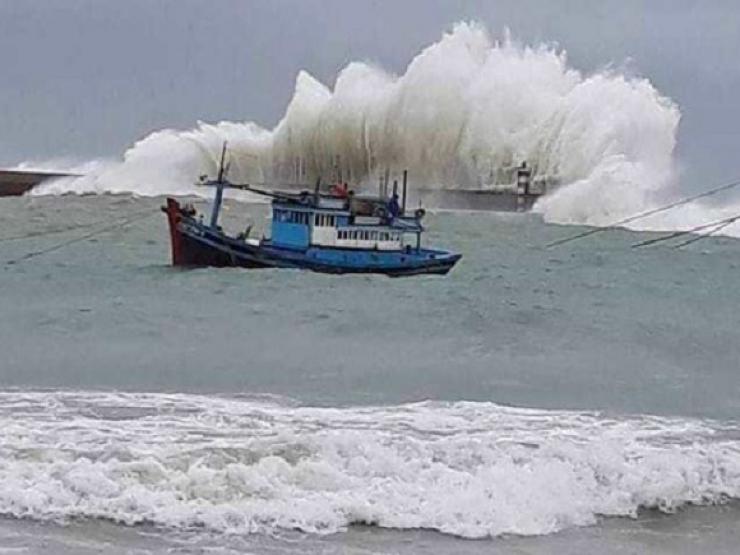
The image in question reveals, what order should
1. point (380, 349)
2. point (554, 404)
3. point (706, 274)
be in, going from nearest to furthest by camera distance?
point (554, 404), point (380, 349), point (706, 274)

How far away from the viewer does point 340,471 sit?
10.7 meters

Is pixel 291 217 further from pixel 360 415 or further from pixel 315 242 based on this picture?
→ pixel 360 415

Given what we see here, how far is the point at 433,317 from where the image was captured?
1056 inches

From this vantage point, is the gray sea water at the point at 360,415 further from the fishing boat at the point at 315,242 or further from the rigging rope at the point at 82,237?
the rigging rope at the point at 82,237

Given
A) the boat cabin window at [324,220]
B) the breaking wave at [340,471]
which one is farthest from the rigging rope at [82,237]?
the breaking wave at [340,471]

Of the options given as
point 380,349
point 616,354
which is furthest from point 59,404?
point 616,354

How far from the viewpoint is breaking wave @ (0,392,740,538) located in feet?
31.7

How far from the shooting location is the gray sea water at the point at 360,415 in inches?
377

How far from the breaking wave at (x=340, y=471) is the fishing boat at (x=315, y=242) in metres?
22.6

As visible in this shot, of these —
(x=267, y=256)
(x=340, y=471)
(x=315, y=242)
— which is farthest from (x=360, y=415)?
(x=315, y=242)

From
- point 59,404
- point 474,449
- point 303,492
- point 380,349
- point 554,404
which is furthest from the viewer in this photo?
point 380,349

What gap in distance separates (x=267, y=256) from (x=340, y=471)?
2604 cm

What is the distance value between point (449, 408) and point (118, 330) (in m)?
9.62

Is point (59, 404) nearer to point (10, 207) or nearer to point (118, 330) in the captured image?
point (118, 330)
